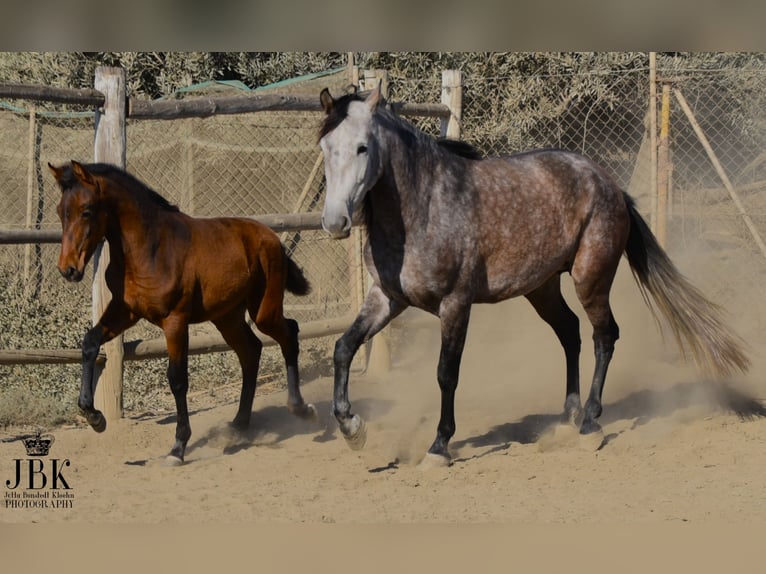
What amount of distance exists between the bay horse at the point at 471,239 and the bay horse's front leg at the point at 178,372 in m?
0.98

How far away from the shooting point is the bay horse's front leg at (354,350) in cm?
605

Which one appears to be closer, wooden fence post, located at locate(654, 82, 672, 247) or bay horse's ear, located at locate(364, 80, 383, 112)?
bay horse's ear, located at locate(364, 80, 383, 112)

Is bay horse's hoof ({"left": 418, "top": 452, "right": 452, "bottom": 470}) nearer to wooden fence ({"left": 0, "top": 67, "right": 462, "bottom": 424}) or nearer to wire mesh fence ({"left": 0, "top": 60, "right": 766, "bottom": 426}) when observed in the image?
wooden fence ({"left": 0, "top": 67, "right": 462, "bottom": 424})

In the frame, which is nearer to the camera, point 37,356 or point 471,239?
point 471,239

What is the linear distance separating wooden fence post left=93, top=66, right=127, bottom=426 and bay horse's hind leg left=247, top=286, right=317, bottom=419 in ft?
3.32

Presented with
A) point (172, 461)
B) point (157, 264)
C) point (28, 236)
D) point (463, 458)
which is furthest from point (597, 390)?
point (28, 236)

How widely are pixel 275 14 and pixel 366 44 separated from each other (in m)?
0.63

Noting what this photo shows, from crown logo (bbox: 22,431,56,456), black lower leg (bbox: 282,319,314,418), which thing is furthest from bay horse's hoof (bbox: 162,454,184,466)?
black lower leg (bbox: 282,319,314,418)

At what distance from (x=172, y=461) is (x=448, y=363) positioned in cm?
180

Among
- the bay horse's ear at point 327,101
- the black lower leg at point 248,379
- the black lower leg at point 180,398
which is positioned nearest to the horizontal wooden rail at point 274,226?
the black lower leg at point 248,379

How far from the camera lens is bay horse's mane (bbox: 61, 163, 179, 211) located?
5.83 metres

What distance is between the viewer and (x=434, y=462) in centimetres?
606

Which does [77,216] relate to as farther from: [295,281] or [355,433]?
[355,433]

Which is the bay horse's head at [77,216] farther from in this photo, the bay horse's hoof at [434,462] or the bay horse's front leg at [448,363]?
the bay horse's hoof at [434,462]
